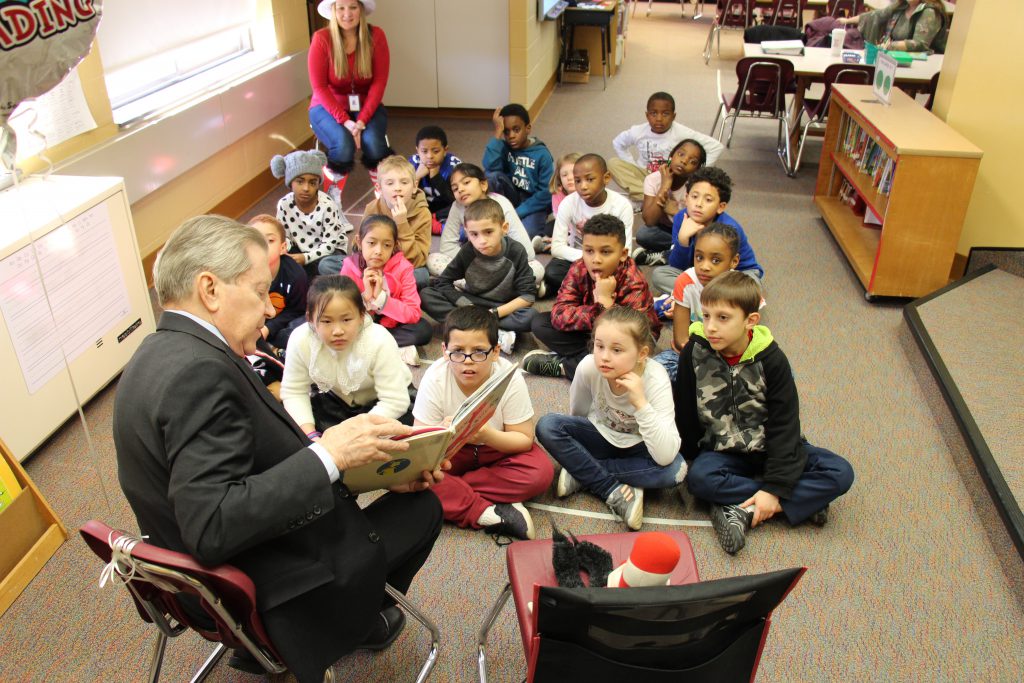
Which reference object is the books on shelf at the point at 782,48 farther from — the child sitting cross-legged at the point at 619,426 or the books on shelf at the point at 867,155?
the child sitting cross-legged at the point at 619,426

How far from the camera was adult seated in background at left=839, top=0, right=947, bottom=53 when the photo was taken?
21.6ft

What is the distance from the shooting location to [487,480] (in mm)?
2676

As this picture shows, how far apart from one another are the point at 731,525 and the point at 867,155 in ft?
10.4

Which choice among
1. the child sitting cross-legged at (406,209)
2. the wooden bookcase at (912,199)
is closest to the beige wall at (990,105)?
the wooden bookcase at (912,199)

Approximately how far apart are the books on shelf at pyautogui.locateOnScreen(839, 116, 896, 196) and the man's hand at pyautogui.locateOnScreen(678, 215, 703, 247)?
1.14 m

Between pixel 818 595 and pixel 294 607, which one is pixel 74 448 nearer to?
pixel 294 607

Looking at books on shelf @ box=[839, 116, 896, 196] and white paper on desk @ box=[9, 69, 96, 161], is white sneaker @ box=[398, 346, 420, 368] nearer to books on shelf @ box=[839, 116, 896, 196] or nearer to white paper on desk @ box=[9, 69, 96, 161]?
white paper on desk @ box=[9, 69, 96, 161]

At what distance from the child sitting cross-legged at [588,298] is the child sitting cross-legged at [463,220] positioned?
477mm

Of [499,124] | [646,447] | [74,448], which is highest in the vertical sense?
[499,124]

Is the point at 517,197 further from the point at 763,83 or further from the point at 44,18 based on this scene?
Answer: the point at 44,18

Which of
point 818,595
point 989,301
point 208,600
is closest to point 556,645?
point 208,600

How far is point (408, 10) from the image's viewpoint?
7.19 meters

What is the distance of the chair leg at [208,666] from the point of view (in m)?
2.06

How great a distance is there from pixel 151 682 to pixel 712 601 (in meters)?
A: 1.28
